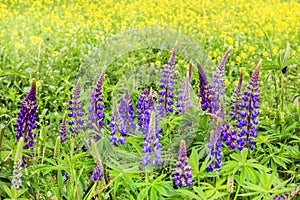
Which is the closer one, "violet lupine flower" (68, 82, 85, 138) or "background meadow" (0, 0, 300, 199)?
"background meadow" (0, 0, 300, 199)

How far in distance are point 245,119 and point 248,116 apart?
0.09 metres

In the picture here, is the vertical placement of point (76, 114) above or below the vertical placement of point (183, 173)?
above

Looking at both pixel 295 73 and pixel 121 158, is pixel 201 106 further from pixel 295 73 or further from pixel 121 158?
pixel 295 73

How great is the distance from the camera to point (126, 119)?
2.24 m

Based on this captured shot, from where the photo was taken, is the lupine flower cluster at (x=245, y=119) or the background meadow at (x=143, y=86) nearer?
the background meadow at (x=143, y=86)

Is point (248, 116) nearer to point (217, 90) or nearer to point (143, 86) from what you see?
point (217, 90)

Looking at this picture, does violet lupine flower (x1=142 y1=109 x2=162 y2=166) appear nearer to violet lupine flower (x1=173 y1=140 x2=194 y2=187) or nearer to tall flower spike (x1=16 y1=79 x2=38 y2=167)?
violet lupine flower (x1=173 y1=140 x2=194 y2=187)

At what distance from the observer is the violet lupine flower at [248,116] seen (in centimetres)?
226

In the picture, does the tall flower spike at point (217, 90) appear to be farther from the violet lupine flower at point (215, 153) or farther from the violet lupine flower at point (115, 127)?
the violet lupine flower at point (115, 127)

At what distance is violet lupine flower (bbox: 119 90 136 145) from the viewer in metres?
2.15

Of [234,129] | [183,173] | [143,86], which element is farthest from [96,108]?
[143,86]

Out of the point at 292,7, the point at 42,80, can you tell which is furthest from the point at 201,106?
the point at 292,7

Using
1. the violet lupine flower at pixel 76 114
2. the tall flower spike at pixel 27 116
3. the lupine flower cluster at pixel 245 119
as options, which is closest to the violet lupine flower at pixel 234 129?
the lupine flower cluster at pixel 245 119

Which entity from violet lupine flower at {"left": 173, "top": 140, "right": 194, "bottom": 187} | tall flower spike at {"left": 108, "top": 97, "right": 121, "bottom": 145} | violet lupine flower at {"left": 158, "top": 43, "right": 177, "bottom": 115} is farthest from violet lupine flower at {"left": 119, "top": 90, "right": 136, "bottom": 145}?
violet lupine flower at {"left": 173, "top": 140, "right": 194, "bottom": 187}
